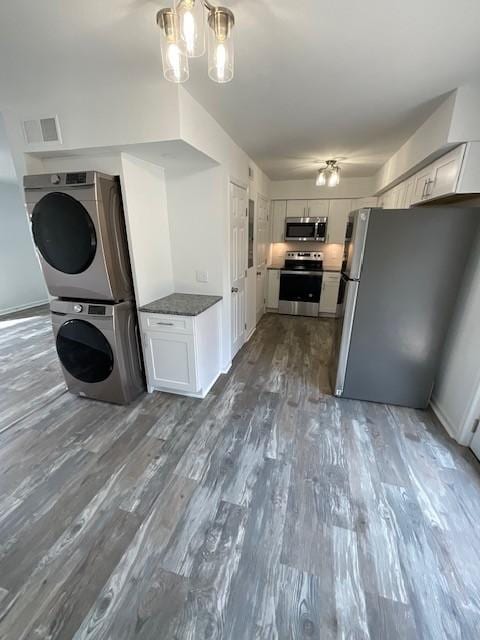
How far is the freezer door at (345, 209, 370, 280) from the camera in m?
2.16

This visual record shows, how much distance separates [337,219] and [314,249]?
0.65 metres

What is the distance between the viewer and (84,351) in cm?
239

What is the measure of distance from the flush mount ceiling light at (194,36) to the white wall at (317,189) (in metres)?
3.89

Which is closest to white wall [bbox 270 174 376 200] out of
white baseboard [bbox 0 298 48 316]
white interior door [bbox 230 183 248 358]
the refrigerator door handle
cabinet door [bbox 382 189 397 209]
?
cabinet door [bbox 382 189 397 209]

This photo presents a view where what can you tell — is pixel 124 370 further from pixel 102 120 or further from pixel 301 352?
pixel 301 352

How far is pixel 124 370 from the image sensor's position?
2424 mm

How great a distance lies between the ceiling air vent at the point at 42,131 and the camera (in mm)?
2000

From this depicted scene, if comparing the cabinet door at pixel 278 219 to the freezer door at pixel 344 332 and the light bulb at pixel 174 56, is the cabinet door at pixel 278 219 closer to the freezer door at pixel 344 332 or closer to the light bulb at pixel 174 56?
the freezer door at pixel 344 332

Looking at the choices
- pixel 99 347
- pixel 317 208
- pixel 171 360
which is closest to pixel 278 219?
pixel 317 208

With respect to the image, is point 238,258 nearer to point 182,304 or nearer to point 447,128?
point 182,304

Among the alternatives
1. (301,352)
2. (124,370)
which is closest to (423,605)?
(124,370)

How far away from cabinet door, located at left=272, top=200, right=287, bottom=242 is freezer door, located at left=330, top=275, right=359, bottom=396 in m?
2.75

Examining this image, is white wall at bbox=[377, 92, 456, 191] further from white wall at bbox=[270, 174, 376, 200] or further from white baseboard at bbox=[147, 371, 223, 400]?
white baseboard at bbox=[147, 371, 223, 400]

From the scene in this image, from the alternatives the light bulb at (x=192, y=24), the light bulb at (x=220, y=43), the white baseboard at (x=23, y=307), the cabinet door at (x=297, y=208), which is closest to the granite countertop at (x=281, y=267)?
the cabinet door at (x=297, y=208)
